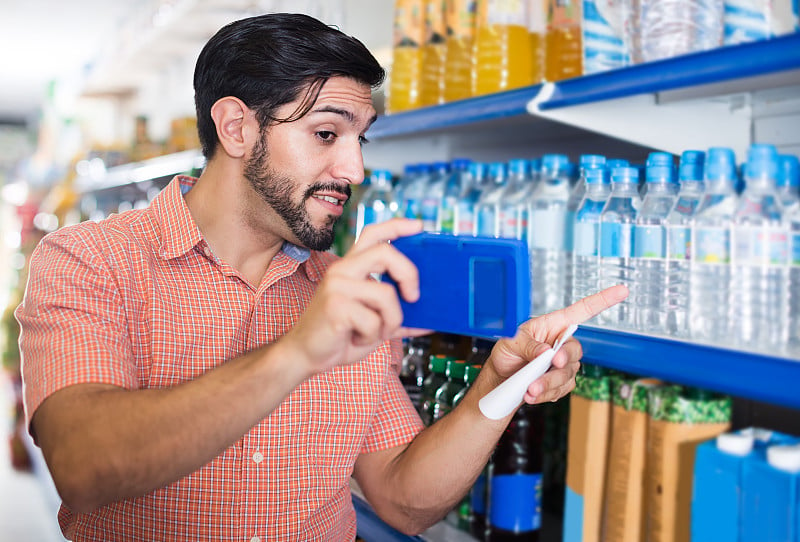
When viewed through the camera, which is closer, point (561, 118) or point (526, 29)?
point (561, 118)

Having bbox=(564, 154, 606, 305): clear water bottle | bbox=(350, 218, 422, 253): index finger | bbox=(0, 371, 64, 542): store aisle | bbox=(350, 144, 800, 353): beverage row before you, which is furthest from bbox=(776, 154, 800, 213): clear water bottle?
bbox=(0, 371, 64, 542): store aisle

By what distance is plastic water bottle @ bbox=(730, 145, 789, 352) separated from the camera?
3.45 feet

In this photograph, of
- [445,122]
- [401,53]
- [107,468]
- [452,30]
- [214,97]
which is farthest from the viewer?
[401,53]

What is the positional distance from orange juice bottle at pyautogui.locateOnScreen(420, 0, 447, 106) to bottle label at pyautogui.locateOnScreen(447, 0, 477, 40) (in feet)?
0.25

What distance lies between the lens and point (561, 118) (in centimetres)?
137

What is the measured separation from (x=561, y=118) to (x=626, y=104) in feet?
0.44

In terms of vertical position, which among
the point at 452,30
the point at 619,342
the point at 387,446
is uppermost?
the point at 452,30

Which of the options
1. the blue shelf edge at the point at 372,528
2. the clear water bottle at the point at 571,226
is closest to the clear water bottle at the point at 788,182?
the clear water bottle at the point at 571,226

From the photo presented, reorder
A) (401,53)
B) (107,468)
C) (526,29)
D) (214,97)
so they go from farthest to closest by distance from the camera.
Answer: (401,53) → (526,29) → (214,97) → (107,468)

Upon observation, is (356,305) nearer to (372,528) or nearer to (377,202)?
(372,528)

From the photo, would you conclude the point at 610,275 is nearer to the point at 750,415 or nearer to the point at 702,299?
the point at 702,299

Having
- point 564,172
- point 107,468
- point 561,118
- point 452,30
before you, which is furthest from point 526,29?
point 107,468

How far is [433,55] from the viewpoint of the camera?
204cm

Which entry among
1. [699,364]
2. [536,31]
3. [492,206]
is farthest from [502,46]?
[699,364]
